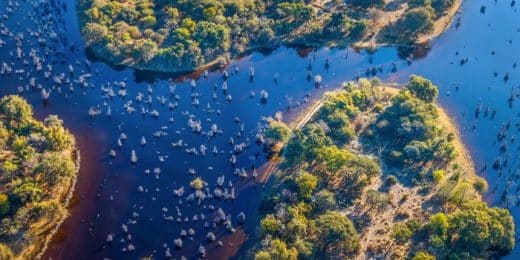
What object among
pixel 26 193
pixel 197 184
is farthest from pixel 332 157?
pixel 26 193

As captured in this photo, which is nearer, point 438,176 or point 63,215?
point 63,215

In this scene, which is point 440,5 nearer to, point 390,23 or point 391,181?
point 390,23

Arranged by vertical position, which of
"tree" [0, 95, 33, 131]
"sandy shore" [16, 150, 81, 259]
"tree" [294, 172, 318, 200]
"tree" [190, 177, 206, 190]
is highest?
"tree" [0, 95, 33, 131]

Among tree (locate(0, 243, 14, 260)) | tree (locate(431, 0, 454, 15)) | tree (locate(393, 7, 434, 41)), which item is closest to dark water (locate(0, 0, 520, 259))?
tree (locate(393, 7, 434, 41))

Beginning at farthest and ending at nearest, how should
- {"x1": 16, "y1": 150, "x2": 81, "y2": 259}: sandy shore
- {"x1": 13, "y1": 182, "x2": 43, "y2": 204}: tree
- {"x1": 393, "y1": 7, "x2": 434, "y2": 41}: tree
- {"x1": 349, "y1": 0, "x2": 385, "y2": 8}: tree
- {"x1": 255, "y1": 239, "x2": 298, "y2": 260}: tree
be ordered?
{"x1": 349, "y1": 0, "x2": 385, "y2": 8}: tree < {"x1": 393, "y1": 7, "x2": 434, "y2": 41}: tree < {"x1": 13, "y1": 182, "x2": 43, "y2": 204}: tree < {"x1": 16, "y1": 150, "x2": 81, "y2": 259}: sandy shore < {"x1": 255, "y1": 239, "x2": 298, "y2": 260}: tree

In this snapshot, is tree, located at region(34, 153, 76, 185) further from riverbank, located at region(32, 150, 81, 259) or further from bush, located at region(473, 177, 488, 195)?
bush, located at region(473, 177, 488, 195)

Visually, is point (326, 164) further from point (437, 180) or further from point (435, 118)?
point (435, 118)
